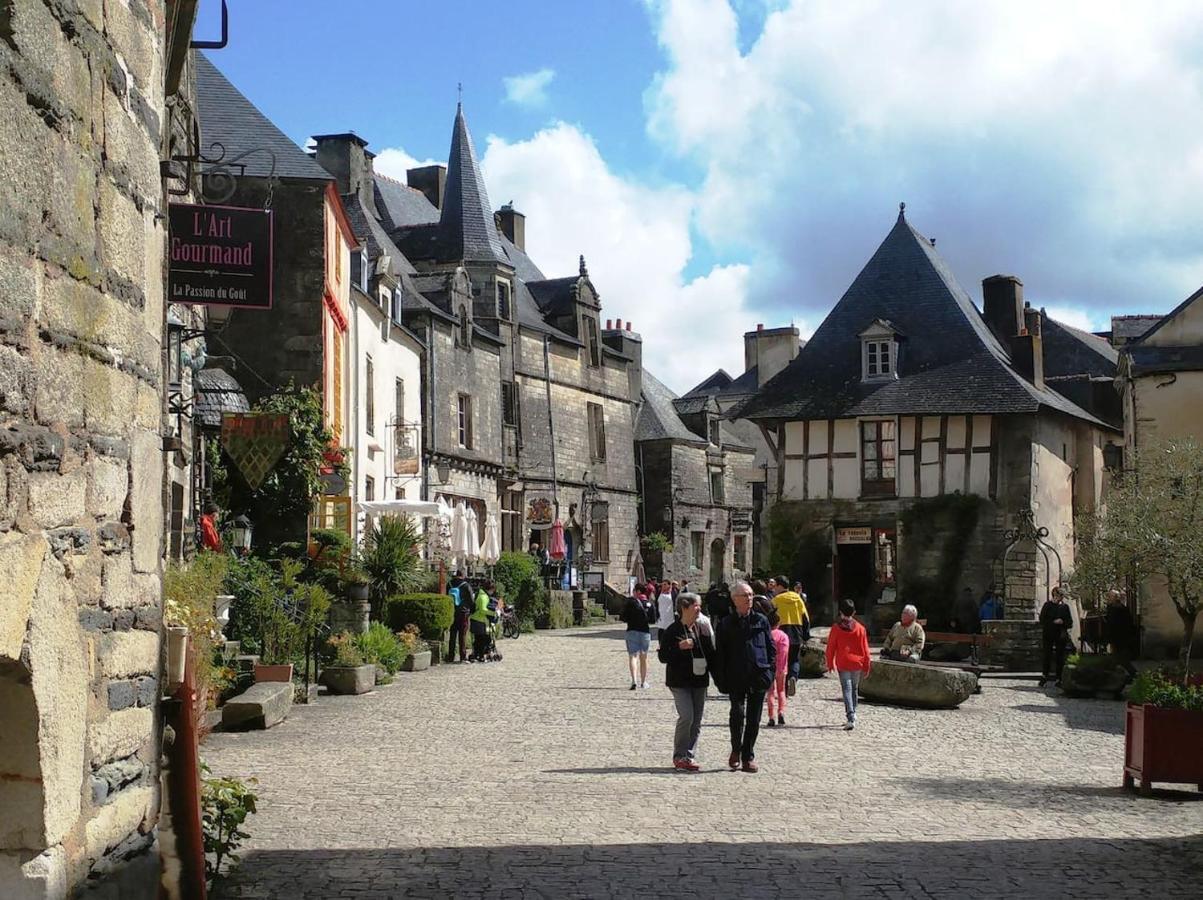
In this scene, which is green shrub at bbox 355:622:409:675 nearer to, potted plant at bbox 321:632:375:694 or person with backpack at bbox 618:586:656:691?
potted plant at bbox 321:632:375:694

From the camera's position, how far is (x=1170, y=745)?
996 centimetres

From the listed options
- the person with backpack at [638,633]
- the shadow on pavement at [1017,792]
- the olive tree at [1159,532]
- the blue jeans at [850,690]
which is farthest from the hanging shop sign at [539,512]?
the shadow on pavement at [1017,792]

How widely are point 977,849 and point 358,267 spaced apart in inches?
906

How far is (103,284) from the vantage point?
17.1 feet

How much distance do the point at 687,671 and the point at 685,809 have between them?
6.62 feet

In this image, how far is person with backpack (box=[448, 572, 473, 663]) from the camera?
22469 millimetres

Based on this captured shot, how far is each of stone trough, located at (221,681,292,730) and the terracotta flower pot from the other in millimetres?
1094

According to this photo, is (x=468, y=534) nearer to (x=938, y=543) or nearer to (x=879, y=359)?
(x=938, y=543)

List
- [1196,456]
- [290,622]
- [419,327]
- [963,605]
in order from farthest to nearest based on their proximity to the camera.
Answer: [419,327], [963,605], [1196,456], [290,622]

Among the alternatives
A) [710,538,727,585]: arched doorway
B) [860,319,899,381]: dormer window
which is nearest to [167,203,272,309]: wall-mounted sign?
[860,319,899,381]: dormer window

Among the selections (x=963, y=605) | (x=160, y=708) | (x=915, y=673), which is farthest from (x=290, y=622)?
(x=963, y=605)

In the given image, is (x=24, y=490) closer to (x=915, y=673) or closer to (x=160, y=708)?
(x=160, y=708)

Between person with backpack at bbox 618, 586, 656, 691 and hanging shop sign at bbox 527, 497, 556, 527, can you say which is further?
hanging shop sign at bbox 527, 497, 556, 527

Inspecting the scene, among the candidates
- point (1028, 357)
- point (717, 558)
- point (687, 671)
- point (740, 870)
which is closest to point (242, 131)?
point (687, 671)
